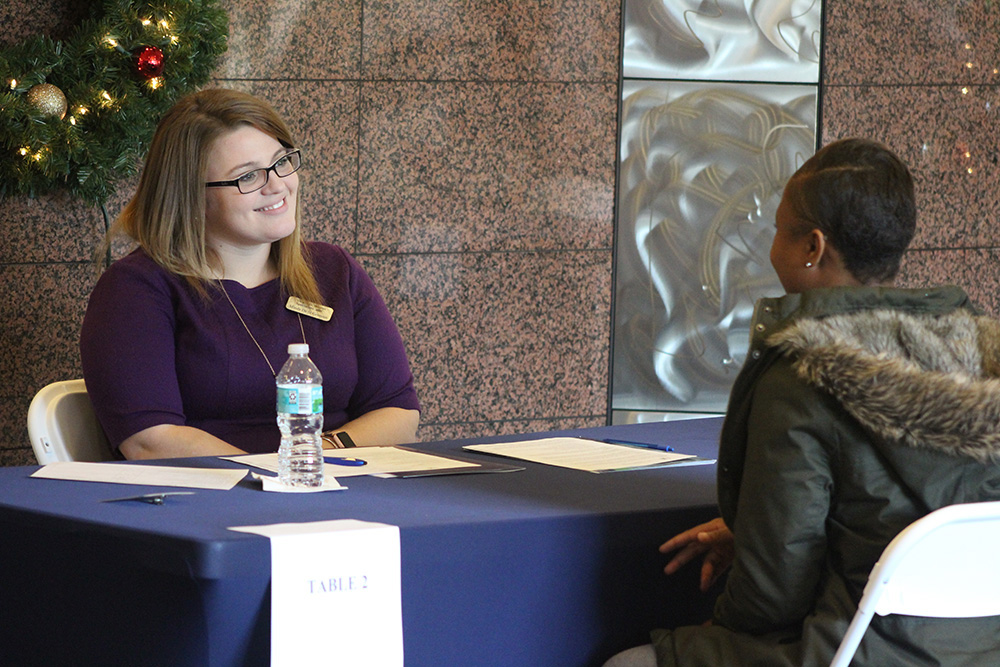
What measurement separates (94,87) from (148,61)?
0.54ft

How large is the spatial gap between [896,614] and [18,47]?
2.80 meters

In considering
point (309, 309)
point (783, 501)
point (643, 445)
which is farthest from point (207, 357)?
point (783, 501)

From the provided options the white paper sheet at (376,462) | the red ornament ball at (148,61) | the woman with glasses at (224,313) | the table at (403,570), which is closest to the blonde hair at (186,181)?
the woman with glasses at (224,313)

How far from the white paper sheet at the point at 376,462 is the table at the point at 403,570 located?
0.09 m

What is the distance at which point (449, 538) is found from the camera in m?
1.60

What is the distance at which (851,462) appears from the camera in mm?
1484

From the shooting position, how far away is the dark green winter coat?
146cm

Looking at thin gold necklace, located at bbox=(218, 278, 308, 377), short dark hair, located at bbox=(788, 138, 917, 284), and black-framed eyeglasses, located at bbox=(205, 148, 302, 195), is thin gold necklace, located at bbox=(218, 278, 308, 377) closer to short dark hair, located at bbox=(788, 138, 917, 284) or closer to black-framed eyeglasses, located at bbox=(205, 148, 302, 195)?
black-framed eyeglasses, located at bbox=(205, 148, 302, 195)

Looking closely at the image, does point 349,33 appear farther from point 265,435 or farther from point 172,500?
point 172,500

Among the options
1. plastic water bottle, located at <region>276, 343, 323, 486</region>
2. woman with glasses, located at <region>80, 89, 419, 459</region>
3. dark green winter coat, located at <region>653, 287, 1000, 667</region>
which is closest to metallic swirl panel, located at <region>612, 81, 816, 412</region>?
woman with glasses, located at <region>80, 89, 419, 459</region>

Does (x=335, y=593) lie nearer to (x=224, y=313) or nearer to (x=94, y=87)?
(x=224, y=313)

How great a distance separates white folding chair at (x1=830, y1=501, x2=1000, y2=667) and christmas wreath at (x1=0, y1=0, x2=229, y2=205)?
2.49 meters

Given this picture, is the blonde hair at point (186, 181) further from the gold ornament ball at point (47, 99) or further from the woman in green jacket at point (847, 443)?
the woman in green jacket at point (847, 443)

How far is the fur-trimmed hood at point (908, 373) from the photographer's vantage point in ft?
4.75
